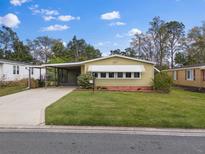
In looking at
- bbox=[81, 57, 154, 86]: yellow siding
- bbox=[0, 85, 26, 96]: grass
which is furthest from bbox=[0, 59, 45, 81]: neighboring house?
bbox=[81, 57, 154, 86]: yellow siding

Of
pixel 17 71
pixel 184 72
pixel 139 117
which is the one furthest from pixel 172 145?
pixel 17 71

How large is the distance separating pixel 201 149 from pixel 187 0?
19.8 m

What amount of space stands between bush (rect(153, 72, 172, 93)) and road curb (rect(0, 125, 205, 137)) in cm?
1431

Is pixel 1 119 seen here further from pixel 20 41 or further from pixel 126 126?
pixel 20 41

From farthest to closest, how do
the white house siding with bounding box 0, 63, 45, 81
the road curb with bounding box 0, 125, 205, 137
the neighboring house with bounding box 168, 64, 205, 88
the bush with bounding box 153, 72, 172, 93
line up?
the white house siding with bounding box 0, 63, 45, 81, the neighboring house with bounding box 168, 64, 205, 88, the bush with bounding box 153, 72, 172, 93, the road curb with bounding box 0, 125, 205, 137

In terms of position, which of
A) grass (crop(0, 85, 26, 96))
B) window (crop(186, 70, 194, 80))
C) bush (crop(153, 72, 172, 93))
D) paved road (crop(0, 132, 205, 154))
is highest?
window (crop(186, 70, 194, 80))

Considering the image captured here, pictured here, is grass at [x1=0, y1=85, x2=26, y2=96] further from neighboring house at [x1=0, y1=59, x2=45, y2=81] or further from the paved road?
the paved road

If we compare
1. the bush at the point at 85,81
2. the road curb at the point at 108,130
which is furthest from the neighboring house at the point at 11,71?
the road curb at the point at 108,130

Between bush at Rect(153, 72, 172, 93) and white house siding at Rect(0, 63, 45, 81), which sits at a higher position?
white house siding at Rect(0, 63, 45, 81)

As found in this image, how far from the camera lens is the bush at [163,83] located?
72.2 feet

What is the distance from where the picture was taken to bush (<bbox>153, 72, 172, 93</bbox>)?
22.0 m

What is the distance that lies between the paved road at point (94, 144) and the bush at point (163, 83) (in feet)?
50.2

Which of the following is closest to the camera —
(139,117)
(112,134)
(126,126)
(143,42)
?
(112,134)

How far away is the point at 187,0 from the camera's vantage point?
22.8 metres
